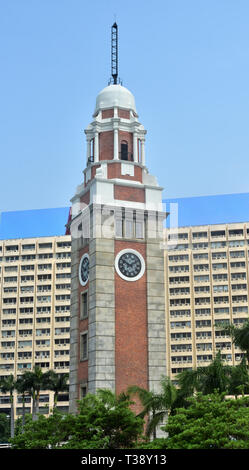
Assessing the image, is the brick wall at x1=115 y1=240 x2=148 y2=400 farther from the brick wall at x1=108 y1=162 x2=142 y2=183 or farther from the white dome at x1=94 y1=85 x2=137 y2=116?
the white dome at x1=94 y1=85 x2=137 y2=116

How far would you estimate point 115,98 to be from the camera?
42906mm

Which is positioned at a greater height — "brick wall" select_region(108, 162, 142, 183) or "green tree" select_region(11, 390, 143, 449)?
"brick wall" select_region(108, 162, 142, 183)

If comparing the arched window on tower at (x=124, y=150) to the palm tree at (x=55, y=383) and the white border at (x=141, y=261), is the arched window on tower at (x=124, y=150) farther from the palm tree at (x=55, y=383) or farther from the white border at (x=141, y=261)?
the palm tree at (x=55, y=383)

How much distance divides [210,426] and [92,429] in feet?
24.3

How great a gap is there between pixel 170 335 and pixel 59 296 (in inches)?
723

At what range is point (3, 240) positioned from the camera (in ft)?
340

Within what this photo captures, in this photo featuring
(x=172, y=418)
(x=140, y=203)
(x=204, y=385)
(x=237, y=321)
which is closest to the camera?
(x=172, y=418)

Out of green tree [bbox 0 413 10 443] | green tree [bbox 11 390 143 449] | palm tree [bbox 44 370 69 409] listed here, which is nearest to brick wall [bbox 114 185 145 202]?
green tree [bbox 11 390 143 449]

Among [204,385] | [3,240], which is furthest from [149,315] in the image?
[3,240]

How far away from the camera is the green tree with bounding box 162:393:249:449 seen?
20.2 meters

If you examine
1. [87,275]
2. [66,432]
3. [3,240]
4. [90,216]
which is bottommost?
[66,432]

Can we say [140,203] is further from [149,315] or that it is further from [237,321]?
[237,321]

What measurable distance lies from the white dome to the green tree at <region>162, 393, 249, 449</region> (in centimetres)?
2414

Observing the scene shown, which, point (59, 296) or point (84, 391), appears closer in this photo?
point (84, 391)
